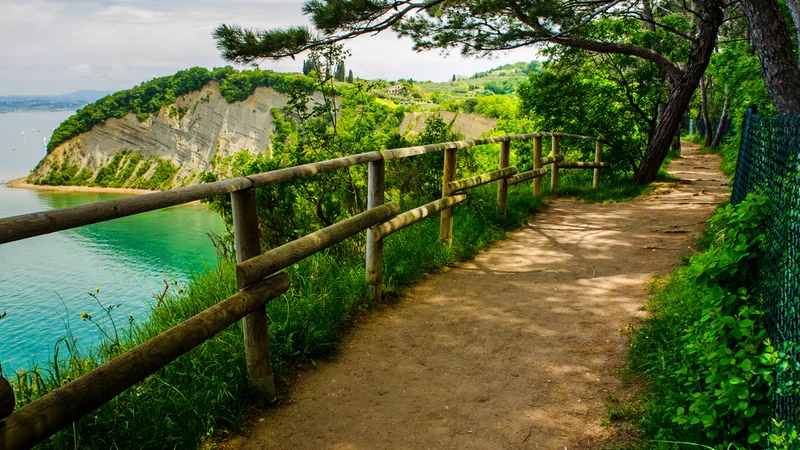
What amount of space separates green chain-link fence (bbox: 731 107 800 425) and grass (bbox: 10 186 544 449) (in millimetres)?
2412

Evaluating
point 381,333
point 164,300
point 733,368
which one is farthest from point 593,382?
point 164,300

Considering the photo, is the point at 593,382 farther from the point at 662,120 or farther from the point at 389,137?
the point at 662,120

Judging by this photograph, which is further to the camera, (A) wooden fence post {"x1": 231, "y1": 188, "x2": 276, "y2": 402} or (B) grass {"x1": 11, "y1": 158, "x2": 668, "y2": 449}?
(A) wooden fence post {"x1": 231, "y1": 188, "x2": 276, "y2": 402}

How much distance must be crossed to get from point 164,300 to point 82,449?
230cm

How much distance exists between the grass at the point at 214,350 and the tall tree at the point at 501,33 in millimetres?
4207

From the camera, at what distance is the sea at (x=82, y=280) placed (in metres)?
4.73

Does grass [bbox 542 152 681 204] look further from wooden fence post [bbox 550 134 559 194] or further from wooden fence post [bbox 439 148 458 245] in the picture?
wooden fence post [bbox 439 148 458 245]

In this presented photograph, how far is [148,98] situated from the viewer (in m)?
76.2

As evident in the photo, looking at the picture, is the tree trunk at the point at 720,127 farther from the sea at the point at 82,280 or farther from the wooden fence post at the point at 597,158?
the sea at the point at 82,280

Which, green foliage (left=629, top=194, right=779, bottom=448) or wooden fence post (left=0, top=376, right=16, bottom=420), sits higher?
wooden fence post (left=0, top=376, right=16, bottom=420)

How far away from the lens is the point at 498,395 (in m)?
3.20

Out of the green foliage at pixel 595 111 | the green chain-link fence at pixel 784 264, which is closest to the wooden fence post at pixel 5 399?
the green chain-link fence at pixel 784 264

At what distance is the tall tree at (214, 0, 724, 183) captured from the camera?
8508mm

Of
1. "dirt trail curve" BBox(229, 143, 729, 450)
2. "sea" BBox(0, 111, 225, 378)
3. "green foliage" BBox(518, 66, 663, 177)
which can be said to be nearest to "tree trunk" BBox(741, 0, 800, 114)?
"dirt trail curve" BBox(229, 143, 729, 450)
